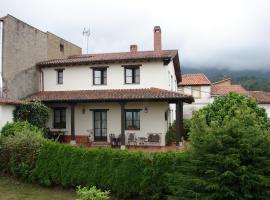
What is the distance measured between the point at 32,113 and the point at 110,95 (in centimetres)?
477

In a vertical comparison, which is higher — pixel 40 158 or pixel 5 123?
pixel 5 123

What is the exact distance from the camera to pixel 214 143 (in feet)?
29.1

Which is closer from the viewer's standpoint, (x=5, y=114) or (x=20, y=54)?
(x=5, y=114)

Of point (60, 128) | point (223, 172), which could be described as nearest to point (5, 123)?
point (60, 128)

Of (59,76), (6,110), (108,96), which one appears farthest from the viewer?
(59,76)

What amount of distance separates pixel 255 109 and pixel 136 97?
715cm

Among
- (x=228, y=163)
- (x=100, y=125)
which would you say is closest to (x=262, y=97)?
(x=100, y=125)

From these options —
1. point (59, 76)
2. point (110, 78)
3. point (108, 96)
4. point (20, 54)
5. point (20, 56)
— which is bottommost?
point (108, 96)

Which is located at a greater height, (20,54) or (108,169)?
(20,54)

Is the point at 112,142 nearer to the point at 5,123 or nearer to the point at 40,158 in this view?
the point at 5,123

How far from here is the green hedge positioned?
1133cm

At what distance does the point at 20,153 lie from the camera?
14062 mm

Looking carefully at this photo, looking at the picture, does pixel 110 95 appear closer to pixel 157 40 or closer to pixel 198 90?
pixel 157 40

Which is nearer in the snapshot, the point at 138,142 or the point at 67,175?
the point at 67,175
